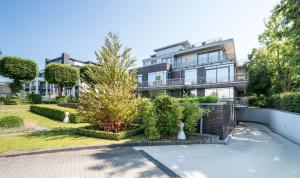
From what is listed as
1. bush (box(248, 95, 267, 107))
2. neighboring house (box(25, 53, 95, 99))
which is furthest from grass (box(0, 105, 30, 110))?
neighboring house (box(25, 53, 95, 99))

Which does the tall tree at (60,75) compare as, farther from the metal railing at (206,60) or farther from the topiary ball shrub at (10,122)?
the metal railing at (206,60)

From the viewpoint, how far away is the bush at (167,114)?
9.17 metres

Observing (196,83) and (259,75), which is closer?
(196,83)

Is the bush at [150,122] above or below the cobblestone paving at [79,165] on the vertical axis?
above

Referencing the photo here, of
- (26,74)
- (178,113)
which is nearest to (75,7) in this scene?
(178,113)

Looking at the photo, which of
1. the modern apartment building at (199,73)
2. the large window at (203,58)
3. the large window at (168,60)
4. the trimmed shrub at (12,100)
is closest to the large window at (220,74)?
the modern apartment building at (199,73)

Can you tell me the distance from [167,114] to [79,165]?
4.86 meters

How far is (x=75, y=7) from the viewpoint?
1150cm

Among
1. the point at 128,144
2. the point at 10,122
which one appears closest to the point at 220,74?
the point at 128,144

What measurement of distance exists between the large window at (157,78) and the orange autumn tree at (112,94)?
1733 cm

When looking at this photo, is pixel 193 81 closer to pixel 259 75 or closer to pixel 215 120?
pixel 259 75

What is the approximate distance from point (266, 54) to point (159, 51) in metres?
19.2

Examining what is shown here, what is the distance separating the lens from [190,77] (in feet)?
92.8

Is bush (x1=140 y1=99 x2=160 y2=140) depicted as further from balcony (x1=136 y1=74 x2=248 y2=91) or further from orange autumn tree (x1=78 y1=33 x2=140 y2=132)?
balcony (x1=136 y1=74 x2=248 y2=91)
